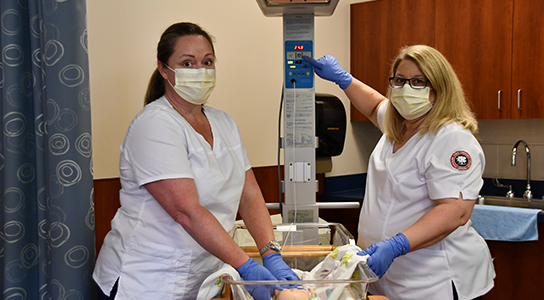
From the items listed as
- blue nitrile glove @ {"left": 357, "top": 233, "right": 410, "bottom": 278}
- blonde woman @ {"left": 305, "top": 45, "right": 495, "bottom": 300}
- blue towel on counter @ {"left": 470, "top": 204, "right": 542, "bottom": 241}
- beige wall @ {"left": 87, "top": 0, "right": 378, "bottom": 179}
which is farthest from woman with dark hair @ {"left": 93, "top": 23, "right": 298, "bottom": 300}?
blue towel on counter @ {"left": 470, "top": 204, "right": 542, "bottom": 241}

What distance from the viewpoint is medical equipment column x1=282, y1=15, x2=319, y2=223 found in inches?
66.5

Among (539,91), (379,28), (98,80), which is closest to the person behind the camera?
(98,80)

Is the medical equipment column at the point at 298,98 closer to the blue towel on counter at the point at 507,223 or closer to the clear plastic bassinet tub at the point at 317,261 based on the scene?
the clear plastic bassinet tub at the point at 317,261

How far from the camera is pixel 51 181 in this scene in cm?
143

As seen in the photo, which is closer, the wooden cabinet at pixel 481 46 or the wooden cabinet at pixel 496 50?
the wooden cabinet at pixel 496 50

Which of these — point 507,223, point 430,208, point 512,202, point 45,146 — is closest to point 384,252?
point 430,208

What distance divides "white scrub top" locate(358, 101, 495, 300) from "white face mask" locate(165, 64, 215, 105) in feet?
2.29

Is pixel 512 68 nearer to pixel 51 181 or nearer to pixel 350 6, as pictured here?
pixel 350 6

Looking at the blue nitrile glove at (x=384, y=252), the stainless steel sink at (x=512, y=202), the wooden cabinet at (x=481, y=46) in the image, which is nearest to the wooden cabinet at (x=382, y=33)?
the wooden cabinet at (x=481, y=46)

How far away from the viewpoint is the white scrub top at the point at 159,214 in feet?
3.93

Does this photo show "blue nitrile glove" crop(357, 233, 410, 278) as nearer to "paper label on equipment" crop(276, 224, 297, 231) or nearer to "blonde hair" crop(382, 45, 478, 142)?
"paper label on equipment" crop(276, 224, 297, 231)

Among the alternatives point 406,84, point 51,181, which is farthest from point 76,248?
point 406,84

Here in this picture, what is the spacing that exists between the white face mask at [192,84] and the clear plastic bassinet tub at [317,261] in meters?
0.44

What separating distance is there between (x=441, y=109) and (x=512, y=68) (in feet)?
5.15
